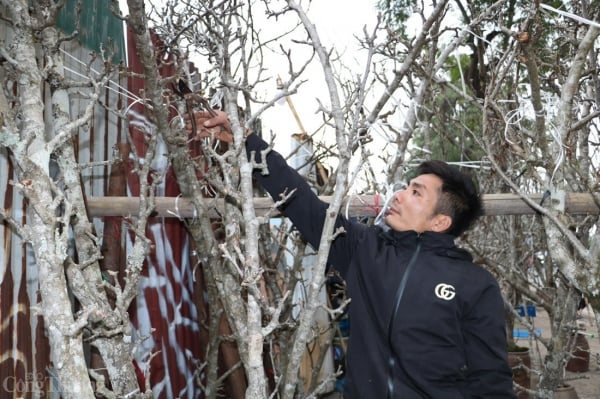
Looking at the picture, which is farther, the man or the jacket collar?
the jacket collar

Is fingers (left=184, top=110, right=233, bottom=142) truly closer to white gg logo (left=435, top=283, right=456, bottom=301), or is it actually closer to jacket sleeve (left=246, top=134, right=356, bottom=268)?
jacket sleeve (left=246, top=134, right=356, bottom=268)

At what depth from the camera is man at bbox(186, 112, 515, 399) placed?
7.73 ft

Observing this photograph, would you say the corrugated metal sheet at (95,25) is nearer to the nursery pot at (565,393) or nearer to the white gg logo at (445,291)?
the white gg logo at (445,291)

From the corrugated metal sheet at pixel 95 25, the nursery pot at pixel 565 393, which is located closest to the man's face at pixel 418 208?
the corrugated metal sheet at pixel 95 25

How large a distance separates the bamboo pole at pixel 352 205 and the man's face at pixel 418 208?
422mm

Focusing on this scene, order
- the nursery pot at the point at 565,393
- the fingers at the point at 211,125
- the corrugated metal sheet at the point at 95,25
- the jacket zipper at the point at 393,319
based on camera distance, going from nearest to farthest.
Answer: the jacket zipper at the point at 393,319, the fingers at the point at 211,125, the corrugated metal sheet at the point at 95,25, the nursery pot at the point at 565,393

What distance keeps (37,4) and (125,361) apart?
54.6 inches

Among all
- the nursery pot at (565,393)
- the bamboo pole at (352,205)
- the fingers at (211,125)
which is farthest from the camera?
the nursery pot at (565,393)

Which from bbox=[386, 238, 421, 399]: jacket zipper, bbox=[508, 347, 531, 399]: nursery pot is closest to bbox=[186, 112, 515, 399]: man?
bbox=[386, 238, 421, 399]: jacket zipper

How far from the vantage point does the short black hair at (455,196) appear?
274cm

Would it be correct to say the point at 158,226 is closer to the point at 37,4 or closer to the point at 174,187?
the point at 174,187

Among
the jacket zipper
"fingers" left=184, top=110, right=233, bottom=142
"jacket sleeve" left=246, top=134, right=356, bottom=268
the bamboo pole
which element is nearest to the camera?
the jacket zipper

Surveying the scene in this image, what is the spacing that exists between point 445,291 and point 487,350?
287 mm

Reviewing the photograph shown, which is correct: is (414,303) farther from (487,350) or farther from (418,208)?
(418,208)
